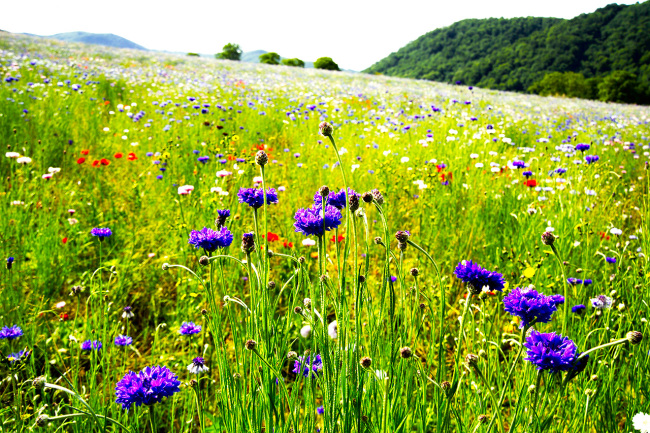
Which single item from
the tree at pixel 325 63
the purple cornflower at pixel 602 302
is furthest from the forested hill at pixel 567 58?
the purple cornflower at pixel 602 302

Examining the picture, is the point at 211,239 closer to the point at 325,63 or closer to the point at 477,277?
the point at 477,277

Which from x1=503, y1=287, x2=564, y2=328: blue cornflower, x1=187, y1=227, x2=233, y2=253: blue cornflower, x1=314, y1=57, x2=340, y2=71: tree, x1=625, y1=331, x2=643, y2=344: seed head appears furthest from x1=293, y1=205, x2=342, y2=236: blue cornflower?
x1=314, y1=57, x2=340, y2=71: tree

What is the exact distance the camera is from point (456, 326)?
197 centimetres

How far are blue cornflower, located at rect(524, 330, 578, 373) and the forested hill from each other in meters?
37.1

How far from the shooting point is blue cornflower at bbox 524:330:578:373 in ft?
2.57

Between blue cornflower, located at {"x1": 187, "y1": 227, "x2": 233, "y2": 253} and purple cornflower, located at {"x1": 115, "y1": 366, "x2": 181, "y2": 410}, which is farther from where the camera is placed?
blue cornflower, located at {"x1": 187, "y1": 227, "x2": 233, "y2": 253}

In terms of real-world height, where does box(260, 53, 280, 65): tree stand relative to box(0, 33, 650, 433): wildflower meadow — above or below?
above

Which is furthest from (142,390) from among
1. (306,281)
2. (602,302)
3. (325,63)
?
(325,63)

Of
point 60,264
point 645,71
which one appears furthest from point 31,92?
point 645,71

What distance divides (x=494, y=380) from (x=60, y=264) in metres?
2.25

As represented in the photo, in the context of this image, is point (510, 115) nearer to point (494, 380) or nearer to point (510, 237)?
point (510, 237)

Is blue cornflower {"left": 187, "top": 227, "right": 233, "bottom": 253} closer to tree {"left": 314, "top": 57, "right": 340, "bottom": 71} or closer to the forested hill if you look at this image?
tree {"left": 314, "top": 57, "right": 340, "bottom": 71}

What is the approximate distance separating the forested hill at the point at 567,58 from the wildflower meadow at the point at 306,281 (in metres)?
35.1

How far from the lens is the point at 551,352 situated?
801 millimetres
